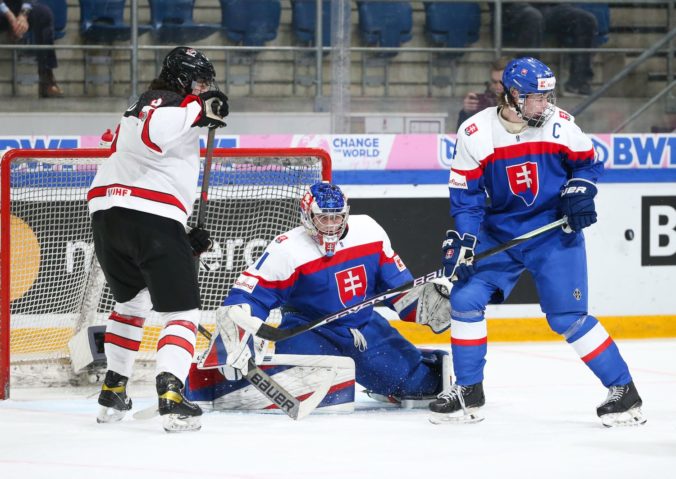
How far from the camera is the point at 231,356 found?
13.2 feet

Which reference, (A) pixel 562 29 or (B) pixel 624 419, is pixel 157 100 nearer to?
(B) pixel 624 419

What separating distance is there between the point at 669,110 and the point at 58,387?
10.7 ft

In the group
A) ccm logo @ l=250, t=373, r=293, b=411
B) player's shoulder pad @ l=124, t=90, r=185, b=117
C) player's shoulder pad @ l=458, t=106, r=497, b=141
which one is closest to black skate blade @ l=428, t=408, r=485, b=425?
ccm logo @ l=250, t=373, r=293, b=411

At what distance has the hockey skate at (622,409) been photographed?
3812 mm

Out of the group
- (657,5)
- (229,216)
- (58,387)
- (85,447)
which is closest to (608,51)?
(657,5)

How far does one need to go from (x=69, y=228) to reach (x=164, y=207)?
1.23 meters

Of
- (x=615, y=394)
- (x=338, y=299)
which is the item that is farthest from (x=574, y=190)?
(x=338, y=299)

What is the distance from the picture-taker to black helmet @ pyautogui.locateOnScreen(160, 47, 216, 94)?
3.83 m

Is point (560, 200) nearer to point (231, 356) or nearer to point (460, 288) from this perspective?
point (460, 288)

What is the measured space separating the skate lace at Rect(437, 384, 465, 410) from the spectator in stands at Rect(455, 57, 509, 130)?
7.81 feet

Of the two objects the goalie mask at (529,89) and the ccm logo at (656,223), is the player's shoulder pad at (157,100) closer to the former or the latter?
the goalie mask at (529,89)

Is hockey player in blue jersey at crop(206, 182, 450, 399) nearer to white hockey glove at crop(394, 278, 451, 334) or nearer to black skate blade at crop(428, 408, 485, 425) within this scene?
white hockey glove at crop(394, 278, 451, 334)

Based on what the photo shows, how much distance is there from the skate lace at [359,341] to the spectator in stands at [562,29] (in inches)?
100

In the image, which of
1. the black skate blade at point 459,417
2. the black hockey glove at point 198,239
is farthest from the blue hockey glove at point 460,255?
the black hockey glove at point 198,239
